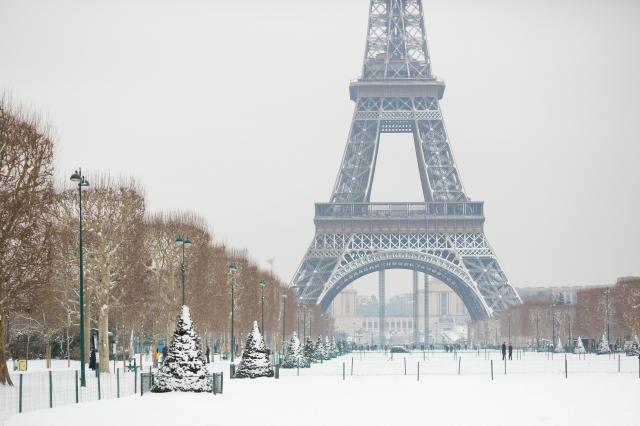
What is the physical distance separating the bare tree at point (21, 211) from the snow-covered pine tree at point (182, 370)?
8.79 metres

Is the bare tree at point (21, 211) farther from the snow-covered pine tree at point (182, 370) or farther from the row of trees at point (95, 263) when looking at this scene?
the snow-covered pine tree at point (182, 370)

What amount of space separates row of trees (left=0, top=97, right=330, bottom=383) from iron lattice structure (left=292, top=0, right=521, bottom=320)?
2606cm

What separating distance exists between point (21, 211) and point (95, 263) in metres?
17.6

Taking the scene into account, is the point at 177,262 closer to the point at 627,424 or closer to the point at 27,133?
the point at 27,133

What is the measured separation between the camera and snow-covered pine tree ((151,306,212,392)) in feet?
123

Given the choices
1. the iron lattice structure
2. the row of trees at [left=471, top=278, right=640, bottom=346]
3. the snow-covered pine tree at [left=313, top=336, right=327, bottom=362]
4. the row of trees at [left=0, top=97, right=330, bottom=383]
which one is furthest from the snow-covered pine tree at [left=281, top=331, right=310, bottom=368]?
the iron lattice structure

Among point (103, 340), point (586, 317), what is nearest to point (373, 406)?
point (103, 340)

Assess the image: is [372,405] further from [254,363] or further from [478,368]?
[478,368]

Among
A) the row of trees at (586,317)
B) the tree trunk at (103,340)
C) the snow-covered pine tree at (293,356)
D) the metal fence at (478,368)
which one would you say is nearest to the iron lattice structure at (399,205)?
the row of trees at (586,317)

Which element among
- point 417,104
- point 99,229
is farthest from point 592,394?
point 417,104

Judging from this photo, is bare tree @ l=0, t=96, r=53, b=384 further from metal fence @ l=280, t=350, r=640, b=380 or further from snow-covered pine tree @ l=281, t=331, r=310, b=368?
snow-covered pine tree @ l=281, t=331, r=310, b=368

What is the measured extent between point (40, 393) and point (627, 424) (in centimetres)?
2288

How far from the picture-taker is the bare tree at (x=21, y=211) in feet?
142

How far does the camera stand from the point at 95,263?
2403 inches
